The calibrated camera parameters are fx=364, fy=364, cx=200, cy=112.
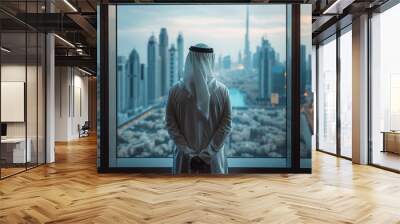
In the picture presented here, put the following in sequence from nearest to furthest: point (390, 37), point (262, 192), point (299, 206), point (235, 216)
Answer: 1. point (235, 216)
2. point (299, 206)
3. point (262, 192)
4. point (390, 37)

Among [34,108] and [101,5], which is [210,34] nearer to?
[101,5]

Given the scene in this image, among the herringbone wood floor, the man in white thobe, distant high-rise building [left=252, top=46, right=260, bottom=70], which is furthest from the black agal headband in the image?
the herringbone wood floor

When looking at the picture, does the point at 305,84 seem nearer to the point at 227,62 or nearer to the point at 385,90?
the point at 227,62

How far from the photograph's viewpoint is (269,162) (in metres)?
6.26

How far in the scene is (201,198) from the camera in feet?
15.4

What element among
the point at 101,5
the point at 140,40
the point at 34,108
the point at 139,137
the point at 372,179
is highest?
the point at 101,5

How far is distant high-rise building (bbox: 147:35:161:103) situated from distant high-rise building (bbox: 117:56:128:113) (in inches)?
16.9

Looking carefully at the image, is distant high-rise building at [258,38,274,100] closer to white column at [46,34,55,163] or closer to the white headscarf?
the white headscarf

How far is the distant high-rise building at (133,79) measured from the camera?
618cm

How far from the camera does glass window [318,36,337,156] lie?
9.79m

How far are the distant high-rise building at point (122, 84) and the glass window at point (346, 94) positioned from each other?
5253mm

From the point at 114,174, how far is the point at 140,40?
7.81 ft

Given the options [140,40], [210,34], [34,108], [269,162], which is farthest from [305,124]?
[34,108]

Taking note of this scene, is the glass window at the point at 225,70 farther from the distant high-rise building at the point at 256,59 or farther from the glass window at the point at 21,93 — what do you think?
the glass window at the point at 21,93
